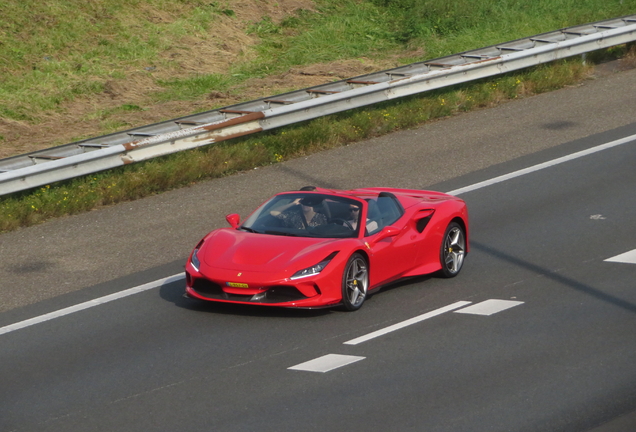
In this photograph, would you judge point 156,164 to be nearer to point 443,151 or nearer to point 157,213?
point 157,213

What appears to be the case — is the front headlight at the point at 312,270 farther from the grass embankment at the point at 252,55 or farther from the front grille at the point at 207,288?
the grass embankment at the point at 252,55

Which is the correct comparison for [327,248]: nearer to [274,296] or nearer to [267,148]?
[274,296]

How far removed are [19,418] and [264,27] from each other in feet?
71.0

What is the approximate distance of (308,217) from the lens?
10734mm

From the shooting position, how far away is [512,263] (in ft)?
38.1

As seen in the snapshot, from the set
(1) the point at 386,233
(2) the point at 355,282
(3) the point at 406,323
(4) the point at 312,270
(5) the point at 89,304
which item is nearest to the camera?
(3) the point at 406,323

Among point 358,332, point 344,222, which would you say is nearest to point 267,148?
point 344,222

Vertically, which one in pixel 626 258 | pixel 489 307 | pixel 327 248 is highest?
pixel 327 248

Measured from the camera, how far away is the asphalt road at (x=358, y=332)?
7.43 metres

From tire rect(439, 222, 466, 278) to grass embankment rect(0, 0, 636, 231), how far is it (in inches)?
217

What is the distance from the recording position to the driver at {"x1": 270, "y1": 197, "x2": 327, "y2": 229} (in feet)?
35.0

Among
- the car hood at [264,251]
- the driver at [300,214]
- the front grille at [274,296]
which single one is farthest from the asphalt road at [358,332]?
the driver at [300,214]

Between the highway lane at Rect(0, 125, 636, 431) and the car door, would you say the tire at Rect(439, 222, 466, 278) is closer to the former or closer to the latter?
the highway lane at Rect(0, 125, 636, 431)

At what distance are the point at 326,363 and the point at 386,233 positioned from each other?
247cm
